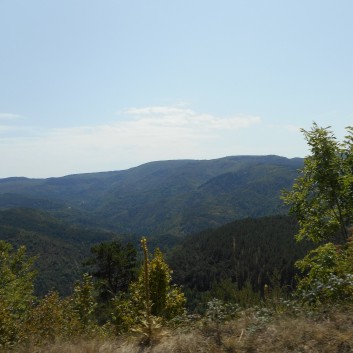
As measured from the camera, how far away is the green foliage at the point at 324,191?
12500 millimetres

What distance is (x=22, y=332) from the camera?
27.3 feet

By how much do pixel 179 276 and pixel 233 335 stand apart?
16292cm

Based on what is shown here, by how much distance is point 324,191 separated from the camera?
12781 mm

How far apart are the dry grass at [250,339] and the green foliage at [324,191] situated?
280 inches

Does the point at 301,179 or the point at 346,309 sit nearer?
the point at 346,309

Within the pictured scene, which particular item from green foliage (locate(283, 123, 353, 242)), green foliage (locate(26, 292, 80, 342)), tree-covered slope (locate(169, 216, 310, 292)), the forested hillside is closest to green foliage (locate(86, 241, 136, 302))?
green foliage (locate(26, 292, 80, 342))

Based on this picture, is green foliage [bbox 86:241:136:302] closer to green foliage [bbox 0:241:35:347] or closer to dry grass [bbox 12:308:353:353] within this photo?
green foliage [bbox 0:241:35:347]

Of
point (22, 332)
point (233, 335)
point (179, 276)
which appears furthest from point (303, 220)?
point (179, 276)

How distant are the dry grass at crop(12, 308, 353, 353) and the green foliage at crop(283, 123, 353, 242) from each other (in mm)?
7104

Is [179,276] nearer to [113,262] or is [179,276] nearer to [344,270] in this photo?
[113,262]

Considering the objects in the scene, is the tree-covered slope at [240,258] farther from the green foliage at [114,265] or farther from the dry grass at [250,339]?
the dry grass at [250,339]

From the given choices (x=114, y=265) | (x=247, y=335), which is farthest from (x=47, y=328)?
(x=114, y=265)

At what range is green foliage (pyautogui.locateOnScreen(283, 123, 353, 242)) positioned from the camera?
1250 centimetres

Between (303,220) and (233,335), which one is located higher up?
(303,220)
